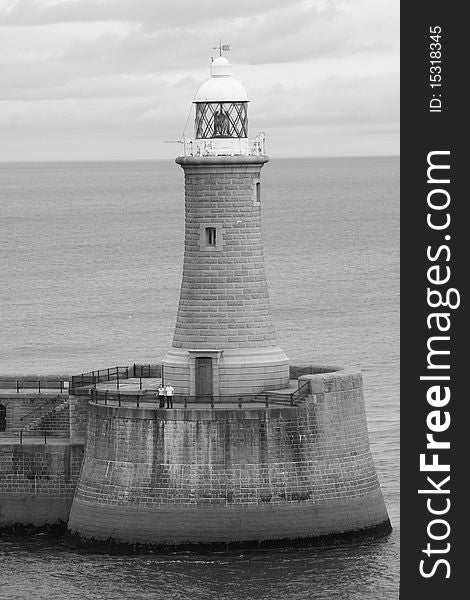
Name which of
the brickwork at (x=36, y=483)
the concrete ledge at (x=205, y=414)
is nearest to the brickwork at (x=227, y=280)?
the concrete ledge at (x=205, y=414)

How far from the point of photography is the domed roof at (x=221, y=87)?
169 feet

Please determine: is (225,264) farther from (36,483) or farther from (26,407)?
(36,483)

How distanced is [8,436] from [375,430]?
12.1m

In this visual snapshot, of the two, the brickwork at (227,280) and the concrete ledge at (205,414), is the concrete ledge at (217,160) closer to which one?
the brickwork at (227,280)

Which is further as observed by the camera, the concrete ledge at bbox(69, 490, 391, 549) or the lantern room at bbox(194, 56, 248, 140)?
the lantern room at bbox(194, 56, 248, 140)

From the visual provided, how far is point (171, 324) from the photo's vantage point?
90.6 metres

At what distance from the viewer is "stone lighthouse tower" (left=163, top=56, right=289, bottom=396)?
51031mm

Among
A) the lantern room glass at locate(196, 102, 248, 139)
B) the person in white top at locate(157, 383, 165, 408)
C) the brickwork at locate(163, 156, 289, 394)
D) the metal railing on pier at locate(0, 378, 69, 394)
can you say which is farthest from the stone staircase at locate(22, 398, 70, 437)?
the lantern room glass at locate(196, 102, 248, 139)

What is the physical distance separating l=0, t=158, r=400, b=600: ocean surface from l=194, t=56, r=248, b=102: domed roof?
9.95m

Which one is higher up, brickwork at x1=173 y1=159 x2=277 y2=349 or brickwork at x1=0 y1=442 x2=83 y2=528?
brickwork at x1=173 y1=159 x2=277 y2=349

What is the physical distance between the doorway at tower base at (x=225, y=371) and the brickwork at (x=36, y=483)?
109 inches

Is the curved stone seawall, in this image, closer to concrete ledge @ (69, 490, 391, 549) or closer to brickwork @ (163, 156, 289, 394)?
concrete ledge @ (69, 490, 391, 549)

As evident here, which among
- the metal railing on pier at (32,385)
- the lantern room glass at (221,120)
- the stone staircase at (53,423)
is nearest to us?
the lantern room glass at (221,120)

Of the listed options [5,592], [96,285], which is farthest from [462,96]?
[96,285]
